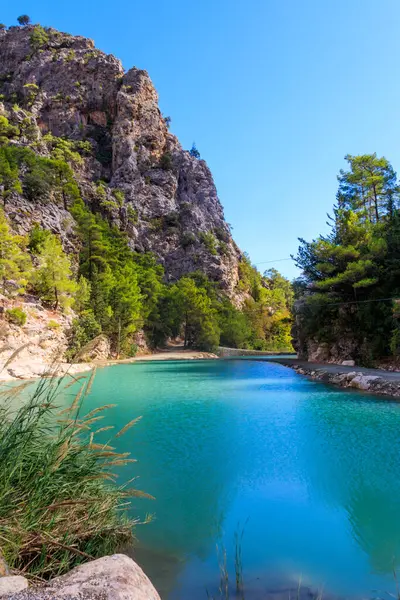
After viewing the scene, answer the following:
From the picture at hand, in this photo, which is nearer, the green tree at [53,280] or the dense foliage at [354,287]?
the dense foliage at [354,287]

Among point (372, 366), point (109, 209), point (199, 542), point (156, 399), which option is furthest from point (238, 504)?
point (109, 209)

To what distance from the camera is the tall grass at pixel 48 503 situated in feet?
8.32

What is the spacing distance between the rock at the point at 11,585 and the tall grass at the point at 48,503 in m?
0.42

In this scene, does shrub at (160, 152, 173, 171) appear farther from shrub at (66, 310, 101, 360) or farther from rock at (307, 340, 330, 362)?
rock at (307, 340, 330, 362)

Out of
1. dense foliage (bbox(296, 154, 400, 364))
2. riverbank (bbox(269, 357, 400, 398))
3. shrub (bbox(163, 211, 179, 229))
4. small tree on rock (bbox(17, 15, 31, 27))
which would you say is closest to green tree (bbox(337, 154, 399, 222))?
dense foliage (bbox(296, 154, 400, 364))

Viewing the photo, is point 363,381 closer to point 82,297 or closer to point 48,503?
point 48,503

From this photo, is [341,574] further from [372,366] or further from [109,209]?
[109,209]

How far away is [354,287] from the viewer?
20.1 meters

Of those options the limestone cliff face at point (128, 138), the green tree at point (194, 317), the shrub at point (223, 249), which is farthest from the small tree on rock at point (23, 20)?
the green tree at point (194, 317)

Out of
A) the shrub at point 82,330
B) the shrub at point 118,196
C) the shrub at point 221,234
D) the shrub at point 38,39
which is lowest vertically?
the shrub at point 82,330

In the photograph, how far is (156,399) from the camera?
42.8 ft

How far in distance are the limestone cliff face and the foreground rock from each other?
5449 cm

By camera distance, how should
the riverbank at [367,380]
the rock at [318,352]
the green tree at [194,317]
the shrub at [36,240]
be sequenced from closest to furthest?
the riverbank at [367,380]
the rock at [318,352]
the shrub at [36,240]
the green tree at [194,317]

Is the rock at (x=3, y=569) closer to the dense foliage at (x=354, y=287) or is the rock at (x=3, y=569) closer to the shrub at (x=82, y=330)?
the dense foliage at (x=354, y=287)
